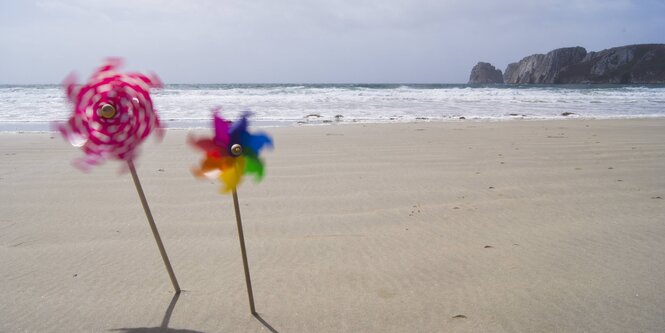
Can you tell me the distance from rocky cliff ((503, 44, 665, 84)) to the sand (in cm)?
6791

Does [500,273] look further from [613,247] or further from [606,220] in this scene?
[606,220]

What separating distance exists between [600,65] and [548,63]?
28.4 ft

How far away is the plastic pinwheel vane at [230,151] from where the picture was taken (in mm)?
1872

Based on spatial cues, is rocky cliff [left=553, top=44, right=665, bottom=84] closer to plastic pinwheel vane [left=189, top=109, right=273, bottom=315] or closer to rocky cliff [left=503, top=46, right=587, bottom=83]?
rocky cliff [left=503, top=46, right=587, bottom=83]

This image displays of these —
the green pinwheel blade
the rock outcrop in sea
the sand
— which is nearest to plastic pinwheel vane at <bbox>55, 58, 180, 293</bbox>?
the green pinwheel blade

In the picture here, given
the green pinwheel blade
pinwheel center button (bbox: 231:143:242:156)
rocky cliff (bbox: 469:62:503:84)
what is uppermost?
pinwheel center button (bbox: 231:143:242:156)

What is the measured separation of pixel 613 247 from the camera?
9.84 ft

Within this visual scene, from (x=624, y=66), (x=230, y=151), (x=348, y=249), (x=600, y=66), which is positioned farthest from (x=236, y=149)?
(x=600, y=66)

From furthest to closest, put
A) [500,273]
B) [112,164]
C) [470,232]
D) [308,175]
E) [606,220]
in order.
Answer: [112,164]
[308,175]
[606,220]
[470,232]
[500,273]

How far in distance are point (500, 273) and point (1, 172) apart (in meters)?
5.47

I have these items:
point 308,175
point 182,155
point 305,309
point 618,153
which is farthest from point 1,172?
point 618,153

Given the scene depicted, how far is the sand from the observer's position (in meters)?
2.21

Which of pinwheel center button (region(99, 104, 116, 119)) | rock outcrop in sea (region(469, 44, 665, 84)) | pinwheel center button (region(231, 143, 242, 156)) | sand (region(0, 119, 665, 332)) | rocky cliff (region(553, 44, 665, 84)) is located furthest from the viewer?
rock outcrop in sea (region(469, 44, 665, 84))

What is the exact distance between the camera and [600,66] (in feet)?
214
